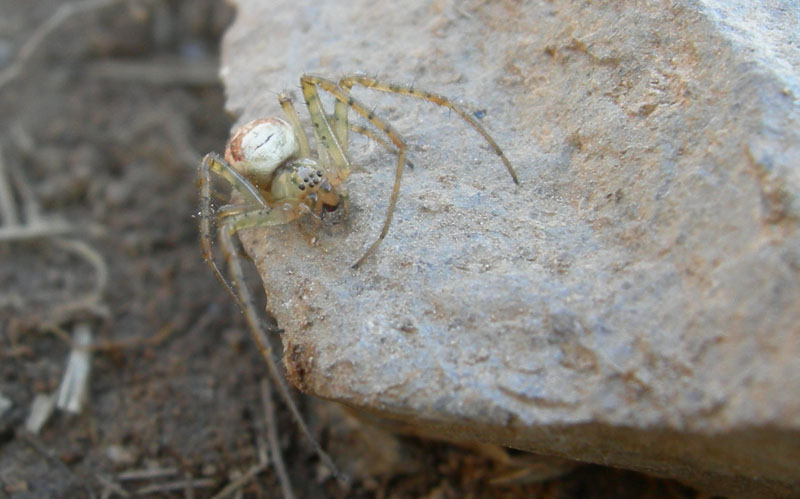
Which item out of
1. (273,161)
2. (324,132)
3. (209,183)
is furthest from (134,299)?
(324,132)

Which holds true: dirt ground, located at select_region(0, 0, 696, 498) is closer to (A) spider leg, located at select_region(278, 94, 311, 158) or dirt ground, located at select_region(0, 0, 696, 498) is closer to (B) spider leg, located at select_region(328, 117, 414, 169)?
(A) spider leg, located at select_region(278, 94, 311, 158)

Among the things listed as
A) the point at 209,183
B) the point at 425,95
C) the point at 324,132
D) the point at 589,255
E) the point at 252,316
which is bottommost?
the point at 252,316

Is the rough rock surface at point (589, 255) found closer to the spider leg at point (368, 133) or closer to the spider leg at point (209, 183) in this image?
the spider leg at point (368, 133)

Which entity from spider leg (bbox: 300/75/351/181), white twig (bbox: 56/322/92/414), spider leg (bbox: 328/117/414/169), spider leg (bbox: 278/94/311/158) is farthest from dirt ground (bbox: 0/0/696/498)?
spider leg (bbox: 328/117/414/169)

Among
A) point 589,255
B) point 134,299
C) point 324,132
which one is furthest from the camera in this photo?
point 134,299

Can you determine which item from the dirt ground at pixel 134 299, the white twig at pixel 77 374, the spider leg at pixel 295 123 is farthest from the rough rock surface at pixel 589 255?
the white twig at pixel 77 374

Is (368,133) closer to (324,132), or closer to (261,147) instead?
(324,132)

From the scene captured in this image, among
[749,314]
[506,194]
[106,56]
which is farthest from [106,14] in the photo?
[749,314]
